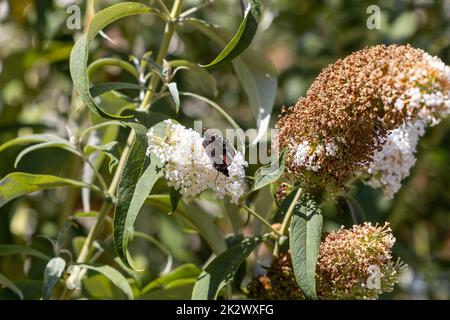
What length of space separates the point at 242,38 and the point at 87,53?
9.0 inches

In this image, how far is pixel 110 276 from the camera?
121 centimetres

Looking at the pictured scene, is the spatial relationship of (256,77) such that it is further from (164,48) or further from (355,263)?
(355,263)

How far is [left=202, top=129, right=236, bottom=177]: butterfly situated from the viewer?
1.06m

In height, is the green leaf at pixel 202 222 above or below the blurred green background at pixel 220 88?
below

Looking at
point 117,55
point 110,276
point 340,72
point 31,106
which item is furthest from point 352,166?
point 31,106

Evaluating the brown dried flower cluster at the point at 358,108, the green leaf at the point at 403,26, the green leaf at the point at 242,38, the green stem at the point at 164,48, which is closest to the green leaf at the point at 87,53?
the green stem at the point at 164,48

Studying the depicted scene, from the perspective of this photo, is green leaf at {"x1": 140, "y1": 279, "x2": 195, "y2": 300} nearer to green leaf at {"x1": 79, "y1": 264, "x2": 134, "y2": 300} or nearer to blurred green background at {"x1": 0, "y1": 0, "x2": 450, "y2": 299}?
green leaf at {"x1": 79, "y1": 264, "x2": 134, "y2": 300}

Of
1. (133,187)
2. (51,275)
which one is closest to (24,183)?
(51,275)

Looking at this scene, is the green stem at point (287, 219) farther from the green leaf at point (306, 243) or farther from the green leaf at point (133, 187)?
the green leaf at point (133, 187)

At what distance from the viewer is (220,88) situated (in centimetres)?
222

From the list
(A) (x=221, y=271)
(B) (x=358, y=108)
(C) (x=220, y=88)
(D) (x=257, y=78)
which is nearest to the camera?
(B) (x=358, y=108)

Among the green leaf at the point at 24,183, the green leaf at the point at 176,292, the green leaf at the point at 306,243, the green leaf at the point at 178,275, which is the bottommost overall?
the green leaf at the point at 176,292

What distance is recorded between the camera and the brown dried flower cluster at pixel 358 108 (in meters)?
0.99
